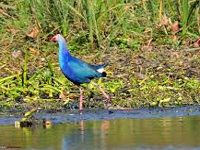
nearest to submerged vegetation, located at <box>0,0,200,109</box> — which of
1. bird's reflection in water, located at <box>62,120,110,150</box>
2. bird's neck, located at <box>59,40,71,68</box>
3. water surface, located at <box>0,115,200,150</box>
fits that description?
bird's neck, located at <box>59,40,71,68</box>

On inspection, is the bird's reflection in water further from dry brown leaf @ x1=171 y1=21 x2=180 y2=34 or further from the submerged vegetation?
dry brown leaf @ x1=171 y1=21 x2=180 y2=34

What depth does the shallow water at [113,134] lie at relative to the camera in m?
8.14

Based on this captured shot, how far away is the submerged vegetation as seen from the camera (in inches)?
449

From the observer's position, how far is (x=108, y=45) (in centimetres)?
1316

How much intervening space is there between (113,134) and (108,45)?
445 cm

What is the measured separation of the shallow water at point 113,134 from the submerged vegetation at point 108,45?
1200 millimetres

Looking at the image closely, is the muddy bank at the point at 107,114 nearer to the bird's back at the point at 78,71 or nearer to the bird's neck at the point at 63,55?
the bird's back at the point at 78,71

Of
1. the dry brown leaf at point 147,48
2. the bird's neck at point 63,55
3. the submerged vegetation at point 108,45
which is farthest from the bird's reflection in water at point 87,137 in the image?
the dry brown leaf at point 147,48

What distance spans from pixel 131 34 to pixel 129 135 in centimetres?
491

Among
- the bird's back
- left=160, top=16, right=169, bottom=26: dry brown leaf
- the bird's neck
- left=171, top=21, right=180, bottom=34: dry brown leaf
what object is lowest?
the bird's back

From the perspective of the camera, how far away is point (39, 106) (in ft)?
35.6

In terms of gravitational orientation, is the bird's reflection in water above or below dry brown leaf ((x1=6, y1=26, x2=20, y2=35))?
below

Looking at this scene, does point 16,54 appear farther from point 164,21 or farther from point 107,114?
point 107,114

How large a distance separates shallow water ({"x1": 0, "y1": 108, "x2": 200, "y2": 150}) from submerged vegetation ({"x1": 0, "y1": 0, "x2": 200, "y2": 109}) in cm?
120
